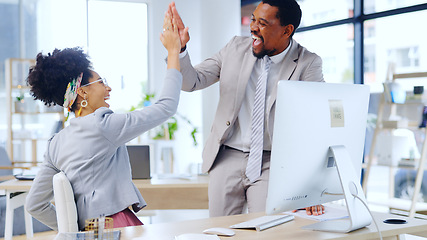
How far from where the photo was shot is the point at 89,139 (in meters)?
1.90

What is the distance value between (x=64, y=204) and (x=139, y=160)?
1.62 metres

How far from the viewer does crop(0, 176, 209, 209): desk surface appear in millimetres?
3217

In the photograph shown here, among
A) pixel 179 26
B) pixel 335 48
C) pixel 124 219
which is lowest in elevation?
pixel 124 219

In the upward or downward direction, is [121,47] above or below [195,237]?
above

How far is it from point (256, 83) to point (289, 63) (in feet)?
0.58

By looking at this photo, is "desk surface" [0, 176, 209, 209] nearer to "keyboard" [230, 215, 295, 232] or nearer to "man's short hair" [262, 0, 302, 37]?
"man's short hair" [262, 0, 302, 37]

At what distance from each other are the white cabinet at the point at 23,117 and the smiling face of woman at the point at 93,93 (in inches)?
175

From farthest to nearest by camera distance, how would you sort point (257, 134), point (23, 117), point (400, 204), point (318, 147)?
point (23, 117) → point (400, 204) → point (257, 134) → point (318, 147)

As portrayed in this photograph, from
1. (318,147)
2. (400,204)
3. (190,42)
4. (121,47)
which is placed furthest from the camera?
(121,47)

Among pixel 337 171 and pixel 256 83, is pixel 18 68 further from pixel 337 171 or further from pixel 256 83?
pixel 337 171

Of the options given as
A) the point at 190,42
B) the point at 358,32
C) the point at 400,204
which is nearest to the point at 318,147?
the point at 400,204

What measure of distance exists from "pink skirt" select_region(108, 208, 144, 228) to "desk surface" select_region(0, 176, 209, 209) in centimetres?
122

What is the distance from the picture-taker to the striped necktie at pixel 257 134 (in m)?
2.21

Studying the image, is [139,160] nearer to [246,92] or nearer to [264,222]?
[246,92]
